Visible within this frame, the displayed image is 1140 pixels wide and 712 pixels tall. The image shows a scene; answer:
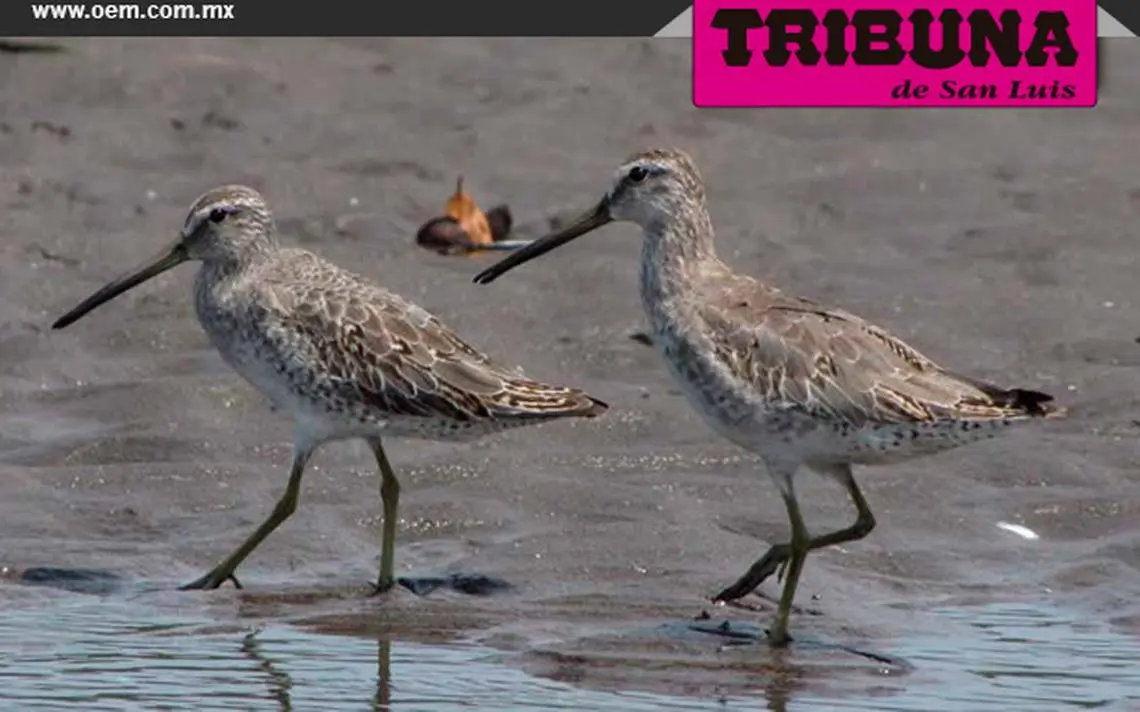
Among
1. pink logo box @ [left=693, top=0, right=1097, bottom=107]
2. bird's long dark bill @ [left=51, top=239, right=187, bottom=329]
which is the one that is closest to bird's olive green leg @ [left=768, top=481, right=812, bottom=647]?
bird's long dark bill @ [left=51, top=239, right=187, bottom=329]

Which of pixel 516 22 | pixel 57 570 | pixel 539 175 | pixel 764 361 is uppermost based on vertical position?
pixel 516 22

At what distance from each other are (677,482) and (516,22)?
22.0 feet

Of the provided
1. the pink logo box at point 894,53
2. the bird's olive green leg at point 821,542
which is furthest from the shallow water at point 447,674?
the pink logo box at point 894,53

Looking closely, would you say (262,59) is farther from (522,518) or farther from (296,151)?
(522,518)

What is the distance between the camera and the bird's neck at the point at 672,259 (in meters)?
9.68

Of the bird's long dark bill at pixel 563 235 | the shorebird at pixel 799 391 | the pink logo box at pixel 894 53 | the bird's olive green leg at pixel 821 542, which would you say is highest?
the pink logo box at pixel 894 53

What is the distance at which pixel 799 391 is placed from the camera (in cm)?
927

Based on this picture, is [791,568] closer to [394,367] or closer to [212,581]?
[394,367]

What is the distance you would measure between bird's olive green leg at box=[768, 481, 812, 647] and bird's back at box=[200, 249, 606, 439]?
3.52 feet

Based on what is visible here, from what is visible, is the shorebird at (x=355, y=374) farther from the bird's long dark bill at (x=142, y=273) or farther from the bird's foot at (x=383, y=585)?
the bird's long dark bill at (x=142, y=273)

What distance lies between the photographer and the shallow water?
28.1 ft

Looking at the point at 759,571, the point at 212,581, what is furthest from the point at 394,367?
the point at 759,571

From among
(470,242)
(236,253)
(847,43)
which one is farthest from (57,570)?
(847,43)

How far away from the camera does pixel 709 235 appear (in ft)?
32.9
